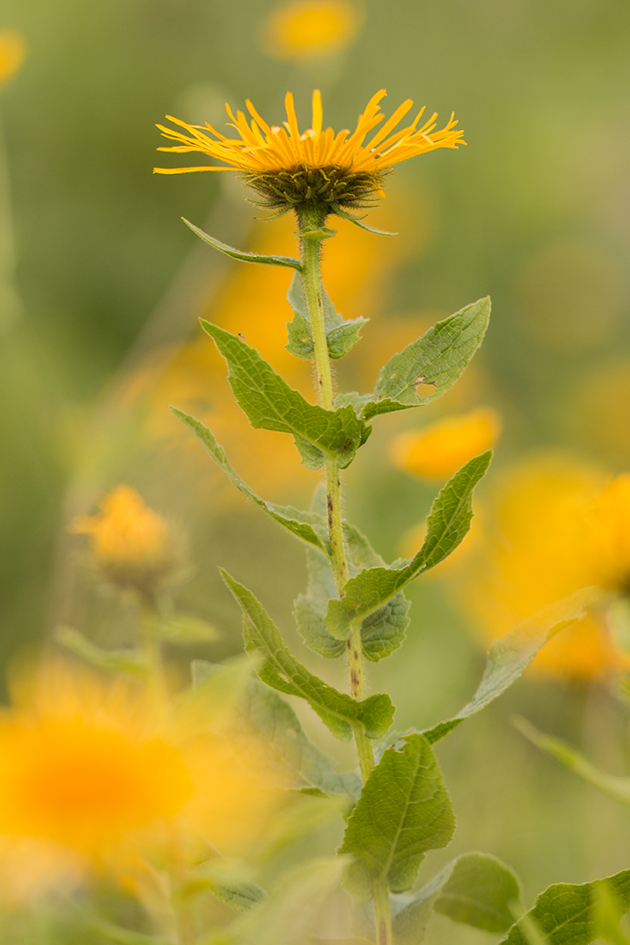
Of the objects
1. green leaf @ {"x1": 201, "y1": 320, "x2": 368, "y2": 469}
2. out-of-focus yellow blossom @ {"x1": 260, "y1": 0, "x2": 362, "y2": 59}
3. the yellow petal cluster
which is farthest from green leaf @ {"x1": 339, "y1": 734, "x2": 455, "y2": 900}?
out-of-focus yellow blossom @ {"x1": 260, "y1": 0, "x2": 362, "y2": 59}

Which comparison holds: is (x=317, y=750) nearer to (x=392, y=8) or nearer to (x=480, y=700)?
(x=480, y=700)

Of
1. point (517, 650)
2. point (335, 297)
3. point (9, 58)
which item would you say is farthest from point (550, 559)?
point (335, 297)

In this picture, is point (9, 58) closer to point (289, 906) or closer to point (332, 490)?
point (332, 490)

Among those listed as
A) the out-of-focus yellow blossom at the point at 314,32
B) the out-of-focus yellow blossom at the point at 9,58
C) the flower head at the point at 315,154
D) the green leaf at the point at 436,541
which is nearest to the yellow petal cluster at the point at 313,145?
the flower head at the point at 315,154

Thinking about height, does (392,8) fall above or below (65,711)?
above

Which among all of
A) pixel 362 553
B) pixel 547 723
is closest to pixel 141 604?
pixel 362 553

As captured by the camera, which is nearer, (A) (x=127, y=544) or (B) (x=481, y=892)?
(B) (x=481, y=892)
